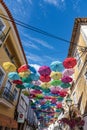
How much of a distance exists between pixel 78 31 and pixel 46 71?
296 inches

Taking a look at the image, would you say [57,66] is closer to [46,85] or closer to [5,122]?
[46,85]

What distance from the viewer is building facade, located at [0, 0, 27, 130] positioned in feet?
47.3

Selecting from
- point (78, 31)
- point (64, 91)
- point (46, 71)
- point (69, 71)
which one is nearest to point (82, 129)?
→ point (64, 91)

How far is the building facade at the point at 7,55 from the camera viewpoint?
1441cm

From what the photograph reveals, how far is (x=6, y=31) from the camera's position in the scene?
1559 cm

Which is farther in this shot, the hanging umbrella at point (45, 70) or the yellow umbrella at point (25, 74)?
the yellow umbrella at point (25, 74)

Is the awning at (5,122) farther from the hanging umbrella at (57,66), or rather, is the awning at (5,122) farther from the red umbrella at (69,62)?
the red umbrella at (69,62)

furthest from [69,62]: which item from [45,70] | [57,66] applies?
[45,70]

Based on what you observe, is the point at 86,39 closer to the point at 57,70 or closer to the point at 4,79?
the point at 57,70

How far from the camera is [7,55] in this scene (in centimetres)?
1695

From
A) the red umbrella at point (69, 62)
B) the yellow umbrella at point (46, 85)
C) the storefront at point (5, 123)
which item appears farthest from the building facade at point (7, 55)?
the red umbrella at point (69, 62)

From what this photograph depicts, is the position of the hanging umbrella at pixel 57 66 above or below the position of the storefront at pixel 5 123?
above

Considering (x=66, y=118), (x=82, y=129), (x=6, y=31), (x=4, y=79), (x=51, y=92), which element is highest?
(x=6, y=31)

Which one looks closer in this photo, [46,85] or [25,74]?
[25,74]
